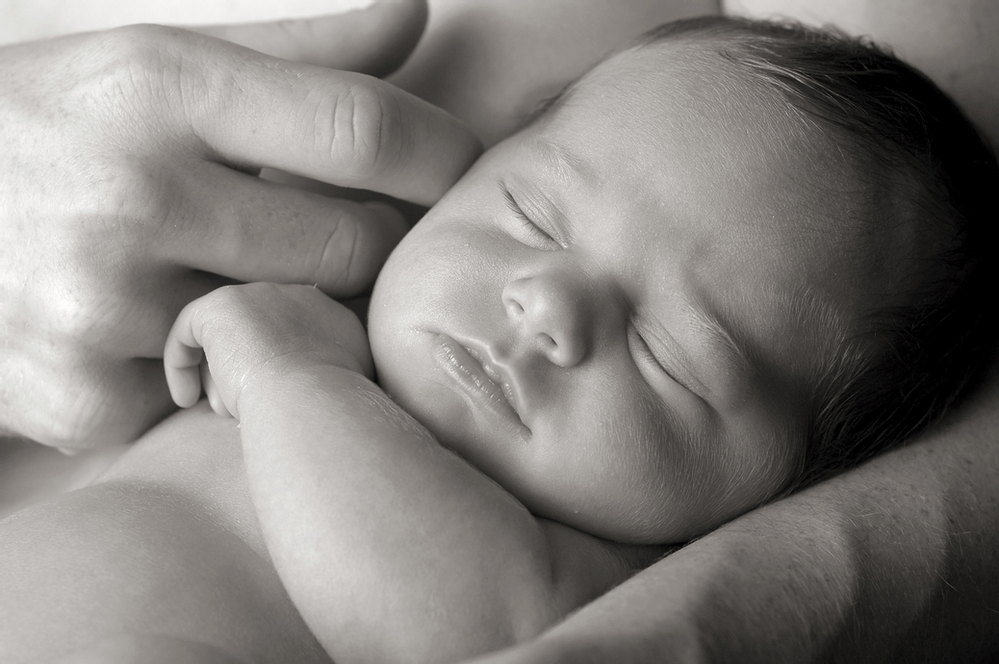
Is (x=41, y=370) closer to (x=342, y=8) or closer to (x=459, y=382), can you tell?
(x=459, y=382)

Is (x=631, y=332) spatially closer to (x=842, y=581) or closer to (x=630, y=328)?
(x=630, y=328)

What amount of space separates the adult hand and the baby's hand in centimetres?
10

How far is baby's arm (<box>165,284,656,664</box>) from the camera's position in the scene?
92cm

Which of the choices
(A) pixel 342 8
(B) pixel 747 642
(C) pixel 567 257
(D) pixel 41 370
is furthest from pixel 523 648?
(A) pixel 342 8

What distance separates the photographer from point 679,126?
122cm

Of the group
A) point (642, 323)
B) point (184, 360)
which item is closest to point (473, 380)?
point (642, 323)

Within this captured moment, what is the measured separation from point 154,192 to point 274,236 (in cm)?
18

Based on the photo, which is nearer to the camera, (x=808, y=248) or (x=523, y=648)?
(x=523, y=648)

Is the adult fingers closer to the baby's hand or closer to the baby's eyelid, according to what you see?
the baby's hand

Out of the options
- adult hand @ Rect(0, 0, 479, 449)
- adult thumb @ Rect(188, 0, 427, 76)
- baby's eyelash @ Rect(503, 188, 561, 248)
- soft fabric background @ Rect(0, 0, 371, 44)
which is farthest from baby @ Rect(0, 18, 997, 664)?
soft fabric background @ Rect(0, 0, 371, 44)

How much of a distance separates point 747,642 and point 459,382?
48 cm

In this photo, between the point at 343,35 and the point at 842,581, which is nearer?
the point at 842,581

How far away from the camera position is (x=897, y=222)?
123cm

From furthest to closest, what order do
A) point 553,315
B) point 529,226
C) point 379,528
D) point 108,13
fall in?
1. point 108,13
2. point 529,226
3. point 553,315
4. point 379,528
